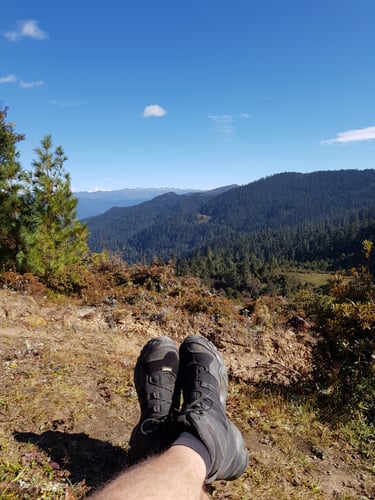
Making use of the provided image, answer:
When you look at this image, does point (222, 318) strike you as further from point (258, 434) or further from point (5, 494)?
point (5, 494)

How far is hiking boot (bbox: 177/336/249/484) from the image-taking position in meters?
2.02

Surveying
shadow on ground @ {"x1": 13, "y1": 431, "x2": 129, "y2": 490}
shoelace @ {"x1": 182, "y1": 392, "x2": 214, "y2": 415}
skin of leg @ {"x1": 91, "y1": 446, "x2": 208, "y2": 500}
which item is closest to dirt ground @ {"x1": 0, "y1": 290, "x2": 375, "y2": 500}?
shadow on ground @ {"x1": 13, "y1": 431, "x2": 129, "y2": 490}

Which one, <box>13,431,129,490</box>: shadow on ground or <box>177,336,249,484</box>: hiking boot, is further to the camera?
<box>13,431,129,490</box>: shadow on ground

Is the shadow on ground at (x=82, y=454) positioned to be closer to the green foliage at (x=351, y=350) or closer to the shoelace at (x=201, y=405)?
the shoelace at (x=201, y=405)

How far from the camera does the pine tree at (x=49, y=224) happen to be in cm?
807

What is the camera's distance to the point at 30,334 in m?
5.33

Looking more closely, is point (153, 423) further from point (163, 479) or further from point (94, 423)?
point (94, 423)

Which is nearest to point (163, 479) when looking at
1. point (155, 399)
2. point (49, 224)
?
point (155, 399)

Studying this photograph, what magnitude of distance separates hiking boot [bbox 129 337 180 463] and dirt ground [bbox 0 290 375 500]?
17.6 inches

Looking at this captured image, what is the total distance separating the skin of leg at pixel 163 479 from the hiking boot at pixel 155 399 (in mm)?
293

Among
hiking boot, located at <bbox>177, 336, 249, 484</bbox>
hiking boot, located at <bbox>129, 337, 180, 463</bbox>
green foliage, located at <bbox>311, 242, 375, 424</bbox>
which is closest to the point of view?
hiking boot, located at <bbox>177, 336, 249, 484</bbox>

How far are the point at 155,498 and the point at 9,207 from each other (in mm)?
8530

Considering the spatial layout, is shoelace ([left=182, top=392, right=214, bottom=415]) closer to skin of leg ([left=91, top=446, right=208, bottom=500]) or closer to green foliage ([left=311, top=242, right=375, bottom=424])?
skin of leg ([left=91, top=446, right=208, bottom=500])

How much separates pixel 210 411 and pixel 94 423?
4.28 ft
